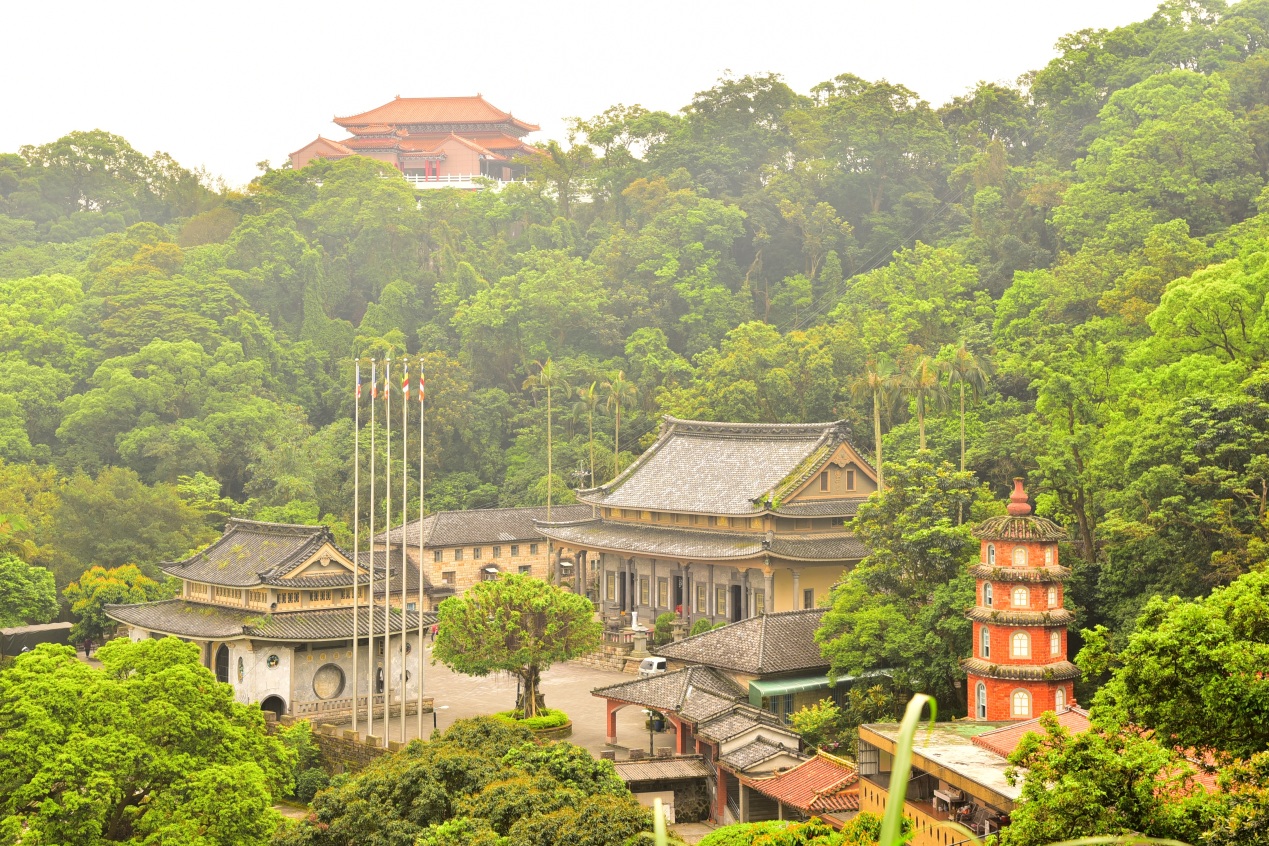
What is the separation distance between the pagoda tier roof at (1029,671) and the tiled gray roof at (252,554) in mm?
20146

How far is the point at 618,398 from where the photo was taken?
64.5 m

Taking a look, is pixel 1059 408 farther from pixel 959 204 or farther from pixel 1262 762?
pixel 959 204

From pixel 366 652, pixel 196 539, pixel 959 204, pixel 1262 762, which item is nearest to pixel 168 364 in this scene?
pixel 196 539

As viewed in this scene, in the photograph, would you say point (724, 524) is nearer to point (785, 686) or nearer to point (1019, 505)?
point (785, 686)

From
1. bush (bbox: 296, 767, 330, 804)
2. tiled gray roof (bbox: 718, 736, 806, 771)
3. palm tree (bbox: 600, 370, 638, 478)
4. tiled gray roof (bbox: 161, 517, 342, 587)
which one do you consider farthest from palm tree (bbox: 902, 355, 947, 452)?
bush (bbox: 296, 767, 330, 804)

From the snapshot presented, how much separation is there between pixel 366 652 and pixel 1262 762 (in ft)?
98.9

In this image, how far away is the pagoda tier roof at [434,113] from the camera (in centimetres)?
10350

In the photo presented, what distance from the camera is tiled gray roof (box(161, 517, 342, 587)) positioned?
1652 inches

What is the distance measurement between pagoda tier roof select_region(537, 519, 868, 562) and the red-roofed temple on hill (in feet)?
179

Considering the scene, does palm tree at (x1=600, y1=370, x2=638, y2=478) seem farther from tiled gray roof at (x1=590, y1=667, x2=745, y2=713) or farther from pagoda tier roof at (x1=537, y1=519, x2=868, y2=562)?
tiled gray roof at (x1=590, y1=667, x2=745, y2=713)

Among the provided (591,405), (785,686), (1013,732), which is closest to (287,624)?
(785,686)

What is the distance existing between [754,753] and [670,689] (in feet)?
15.6

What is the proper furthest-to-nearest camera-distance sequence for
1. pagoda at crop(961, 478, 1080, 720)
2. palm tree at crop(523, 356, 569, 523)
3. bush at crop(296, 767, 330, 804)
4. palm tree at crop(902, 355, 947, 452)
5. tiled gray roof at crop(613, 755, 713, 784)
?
palm tree at crop(523, 356, 569, 523)
palm tree at crop(902, 355, 947, 452)
bush at crop(296, 767, 330, 804)
tiled gray roof at crop(613, 755, 713, 784)
pagoda at crop(961, 478, 1080, 720)

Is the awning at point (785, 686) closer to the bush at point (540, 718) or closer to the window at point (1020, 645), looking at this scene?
the bush at point (540, 718)
